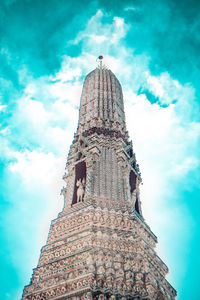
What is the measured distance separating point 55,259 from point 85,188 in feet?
13.3

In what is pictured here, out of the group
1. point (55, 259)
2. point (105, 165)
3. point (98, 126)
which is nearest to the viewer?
point (55, 259)

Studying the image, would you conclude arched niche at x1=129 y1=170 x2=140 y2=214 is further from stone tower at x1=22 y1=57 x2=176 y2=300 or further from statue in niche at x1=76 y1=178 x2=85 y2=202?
Result: statue in niche at x1=76 y1=178 x2=85 y2=202

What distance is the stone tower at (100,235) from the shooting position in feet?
36.6

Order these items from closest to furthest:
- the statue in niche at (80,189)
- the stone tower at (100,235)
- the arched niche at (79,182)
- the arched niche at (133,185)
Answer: the stone tower at (100,235)
the statue in niche at (80,189)
the arched niche at (79,182)
the arched niche at (133,185)

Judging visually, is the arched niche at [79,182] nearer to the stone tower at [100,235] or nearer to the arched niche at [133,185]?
the stone tower at [100,235]

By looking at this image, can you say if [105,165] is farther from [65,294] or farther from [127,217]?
[65,294]

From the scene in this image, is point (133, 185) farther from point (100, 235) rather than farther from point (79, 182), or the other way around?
point (100, 235)

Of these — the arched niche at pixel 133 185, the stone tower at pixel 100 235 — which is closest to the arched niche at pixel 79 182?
the stone tower at pixel 100 235

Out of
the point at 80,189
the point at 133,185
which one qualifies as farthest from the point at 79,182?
the point at 133,185

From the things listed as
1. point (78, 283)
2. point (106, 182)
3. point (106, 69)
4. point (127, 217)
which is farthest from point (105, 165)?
point (106, 69)

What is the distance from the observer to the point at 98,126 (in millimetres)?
20156

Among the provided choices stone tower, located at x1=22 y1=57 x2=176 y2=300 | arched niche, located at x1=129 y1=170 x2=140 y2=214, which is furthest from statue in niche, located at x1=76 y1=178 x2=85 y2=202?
arched niche, located at x1=129 y1=170 x2=140 y2=214

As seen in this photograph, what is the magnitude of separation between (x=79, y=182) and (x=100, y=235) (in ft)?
14.0

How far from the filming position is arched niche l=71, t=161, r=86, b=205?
16.0 meters
